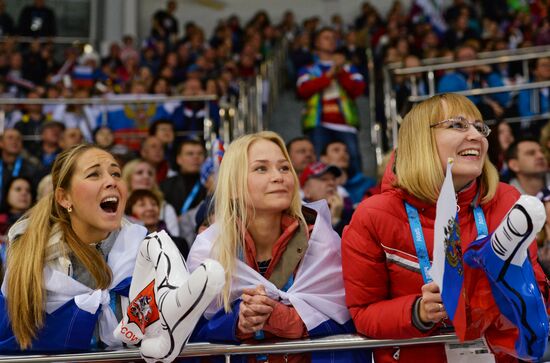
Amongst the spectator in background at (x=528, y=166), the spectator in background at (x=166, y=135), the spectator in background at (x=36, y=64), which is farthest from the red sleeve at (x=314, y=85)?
the spectator in background at (x=36, y=64)

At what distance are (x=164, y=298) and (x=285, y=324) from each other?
55cm

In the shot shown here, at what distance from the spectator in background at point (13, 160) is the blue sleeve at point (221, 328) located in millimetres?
5825

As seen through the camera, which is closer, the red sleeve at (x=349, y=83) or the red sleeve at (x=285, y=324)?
the red sleeve at (x=285, y=324)

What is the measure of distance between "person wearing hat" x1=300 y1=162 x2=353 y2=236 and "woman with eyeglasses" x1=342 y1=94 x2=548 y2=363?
9.37 ft

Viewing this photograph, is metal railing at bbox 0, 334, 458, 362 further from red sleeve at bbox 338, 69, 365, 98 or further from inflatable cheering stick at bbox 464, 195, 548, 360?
red sleeve at bbox 338, 69, 365, 98

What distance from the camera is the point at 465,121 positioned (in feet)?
10.4

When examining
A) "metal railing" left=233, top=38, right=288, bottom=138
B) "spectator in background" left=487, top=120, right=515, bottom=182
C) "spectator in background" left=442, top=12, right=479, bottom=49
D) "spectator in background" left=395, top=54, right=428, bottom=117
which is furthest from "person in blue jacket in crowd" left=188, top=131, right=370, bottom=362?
"spectator in background" left=442, top=12, right=479, bottom=49

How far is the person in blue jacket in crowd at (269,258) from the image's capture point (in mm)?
3166

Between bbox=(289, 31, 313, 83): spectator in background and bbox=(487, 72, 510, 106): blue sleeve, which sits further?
bbox=(289, 31, 313, 83): spectator in background

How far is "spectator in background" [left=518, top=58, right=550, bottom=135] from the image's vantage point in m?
9.34

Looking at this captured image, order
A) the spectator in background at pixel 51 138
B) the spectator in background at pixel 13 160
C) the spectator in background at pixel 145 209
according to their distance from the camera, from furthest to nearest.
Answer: the spectator in background at pixel 51 138 → the spectator in background at pixel 13 160 → the spectator in background at pixel 145 209

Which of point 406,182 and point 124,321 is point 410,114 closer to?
point 406,182

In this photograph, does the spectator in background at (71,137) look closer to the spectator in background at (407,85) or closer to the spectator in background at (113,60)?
the spectator in background at (407,85)

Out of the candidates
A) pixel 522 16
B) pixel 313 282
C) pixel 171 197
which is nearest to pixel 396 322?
pixel 313 282
